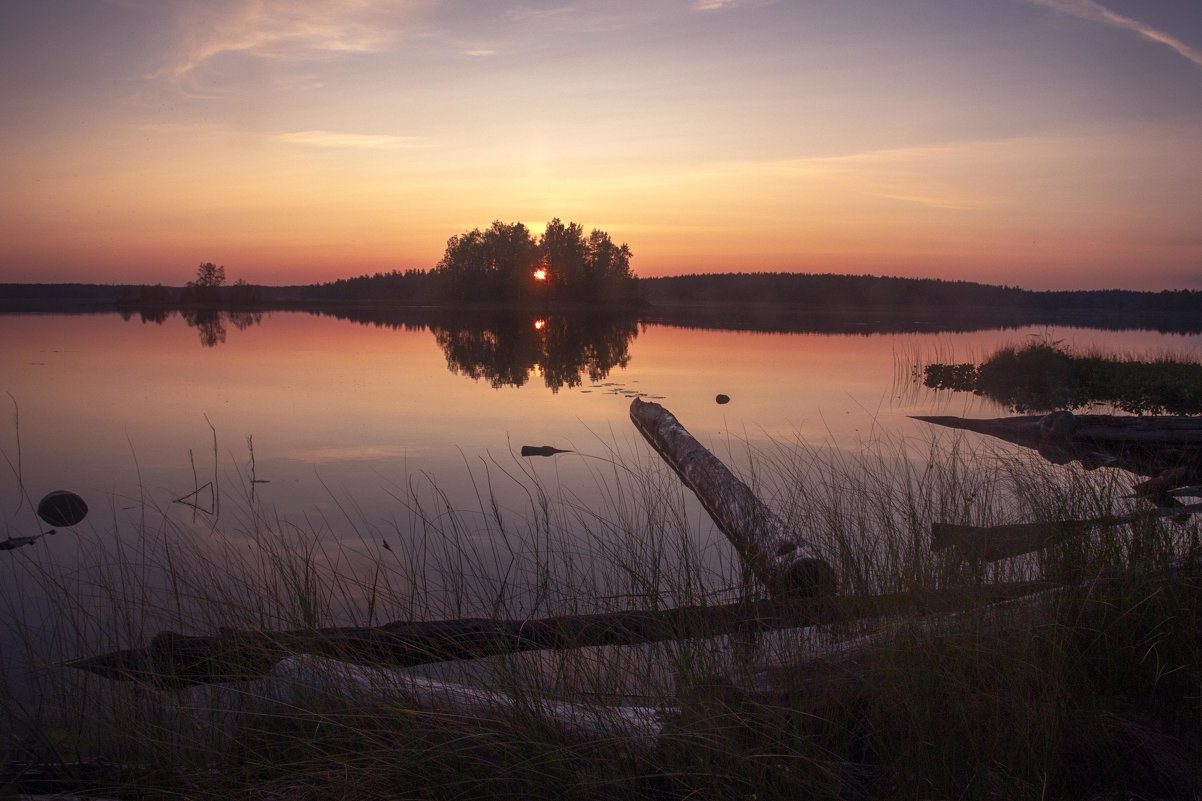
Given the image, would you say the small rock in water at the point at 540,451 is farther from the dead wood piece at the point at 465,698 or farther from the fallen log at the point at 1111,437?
the dead wood piece at the point at 465,698

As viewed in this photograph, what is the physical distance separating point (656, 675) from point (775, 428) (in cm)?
906

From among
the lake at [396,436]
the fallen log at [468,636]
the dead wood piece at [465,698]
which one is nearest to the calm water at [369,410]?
the lake at [396,436]

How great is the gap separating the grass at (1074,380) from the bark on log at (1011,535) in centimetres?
1234

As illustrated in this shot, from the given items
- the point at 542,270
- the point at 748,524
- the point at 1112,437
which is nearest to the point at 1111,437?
the point at 1112,437

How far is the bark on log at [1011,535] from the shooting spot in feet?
15.7

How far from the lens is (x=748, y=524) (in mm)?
5852

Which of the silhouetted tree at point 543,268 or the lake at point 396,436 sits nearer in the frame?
the lake at point 396,436

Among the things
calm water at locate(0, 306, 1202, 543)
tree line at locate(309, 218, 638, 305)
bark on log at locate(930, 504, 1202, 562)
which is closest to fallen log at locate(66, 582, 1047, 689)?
bark on log at locate(930, 504, 1202, 562)

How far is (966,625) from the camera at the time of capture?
3.48 metres

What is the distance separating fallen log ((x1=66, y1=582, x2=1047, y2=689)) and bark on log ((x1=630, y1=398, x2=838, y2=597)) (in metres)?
0.29

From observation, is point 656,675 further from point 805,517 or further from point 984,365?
point 984,365

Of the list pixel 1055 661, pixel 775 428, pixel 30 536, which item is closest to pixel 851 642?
pixel 1055 661

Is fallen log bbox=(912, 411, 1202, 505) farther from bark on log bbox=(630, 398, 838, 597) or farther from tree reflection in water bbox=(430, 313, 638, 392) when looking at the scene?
tree reflection in water bbox=(430, 313, 638, 392)

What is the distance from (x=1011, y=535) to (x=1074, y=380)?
53.4 ft
